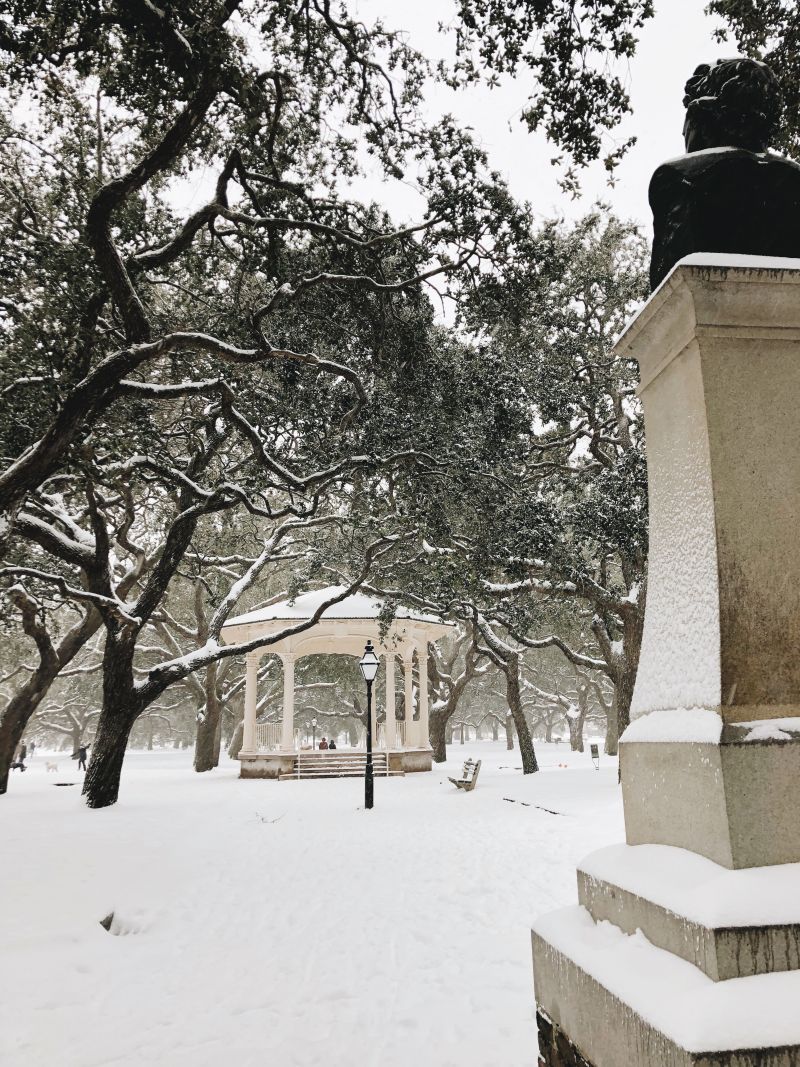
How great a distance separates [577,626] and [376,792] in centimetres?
1121

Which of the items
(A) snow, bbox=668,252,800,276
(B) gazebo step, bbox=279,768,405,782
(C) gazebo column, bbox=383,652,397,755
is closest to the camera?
(A) snow, bbox=668,252,800,276

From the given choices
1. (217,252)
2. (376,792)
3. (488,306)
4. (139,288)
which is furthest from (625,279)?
(376,792)

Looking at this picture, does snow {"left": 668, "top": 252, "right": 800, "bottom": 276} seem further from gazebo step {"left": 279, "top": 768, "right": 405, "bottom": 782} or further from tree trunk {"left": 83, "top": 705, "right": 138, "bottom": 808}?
gazebo step {"left": 279, "top": 768, "right": 405, "bottom": 782}

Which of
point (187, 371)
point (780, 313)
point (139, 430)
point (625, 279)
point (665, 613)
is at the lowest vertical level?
point (665, 613)

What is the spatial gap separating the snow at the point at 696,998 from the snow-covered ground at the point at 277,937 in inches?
77.8

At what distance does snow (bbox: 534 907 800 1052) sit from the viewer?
5.04 feet

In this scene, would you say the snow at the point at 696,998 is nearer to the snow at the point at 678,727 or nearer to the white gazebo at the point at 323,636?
the snow at the point at 678,727

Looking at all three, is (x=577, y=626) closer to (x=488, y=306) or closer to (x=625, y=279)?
(x=625, y=279)

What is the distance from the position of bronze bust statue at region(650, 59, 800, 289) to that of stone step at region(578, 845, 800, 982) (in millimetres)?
2214

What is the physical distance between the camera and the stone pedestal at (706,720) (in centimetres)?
176

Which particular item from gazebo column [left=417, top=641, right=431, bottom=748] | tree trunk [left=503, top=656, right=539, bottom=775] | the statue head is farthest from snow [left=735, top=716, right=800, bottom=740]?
gazebo column [left=417, top=641, right=431, bottom=748]

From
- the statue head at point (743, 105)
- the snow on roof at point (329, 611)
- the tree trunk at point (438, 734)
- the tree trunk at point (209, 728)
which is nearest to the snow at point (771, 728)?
the statue head at point (743, 105)

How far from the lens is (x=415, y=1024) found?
12.7 feet

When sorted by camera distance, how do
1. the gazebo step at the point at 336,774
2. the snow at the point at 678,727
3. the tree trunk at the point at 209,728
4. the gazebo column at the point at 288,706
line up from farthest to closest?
the tree trunk at the point at 209,728, the gazebo column at the point at 288,706, the gazebo step at the point at 336,774, the snow at the point at 678,727
